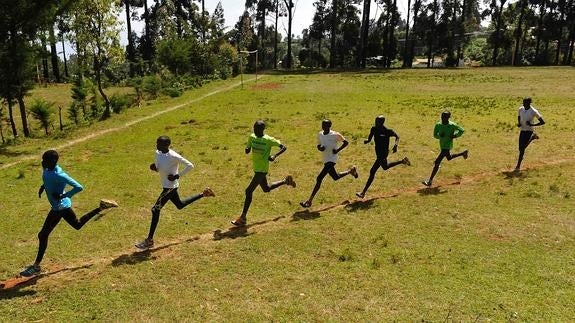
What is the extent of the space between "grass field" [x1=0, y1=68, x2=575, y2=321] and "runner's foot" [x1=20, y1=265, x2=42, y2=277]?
0.21 meters

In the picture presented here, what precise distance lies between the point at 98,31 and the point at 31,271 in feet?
73.6

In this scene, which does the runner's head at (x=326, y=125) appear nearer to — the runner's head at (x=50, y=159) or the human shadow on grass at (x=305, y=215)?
the human shadow on grass at (x=305, y=215)

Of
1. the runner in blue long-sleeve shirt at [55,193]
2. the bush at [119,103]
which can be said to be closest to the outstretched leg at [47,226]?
the runner in blue long-sleeve shirt at [55,193]

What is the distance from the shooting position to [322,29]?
73.3m

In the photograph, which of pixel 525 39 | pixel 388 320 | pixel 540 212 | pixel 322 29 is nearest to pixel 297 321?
pixel 388 320

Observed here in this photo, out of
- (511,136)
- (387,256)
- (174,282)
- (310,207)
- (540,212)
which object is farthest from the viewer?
(511,136)

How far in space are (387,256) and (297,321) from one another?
2775 mm

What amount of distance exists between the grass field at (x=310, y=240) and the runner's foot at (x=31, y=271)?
21cm

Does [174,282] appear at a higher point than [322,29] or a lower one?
lower

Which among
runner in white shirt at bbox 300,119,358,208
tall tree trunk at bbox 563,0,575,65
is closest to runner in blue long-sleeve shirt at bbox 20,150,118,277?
runner in white shirt at bbox 300,119,358,208

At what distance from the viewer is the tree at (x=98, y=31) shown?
27.0 m

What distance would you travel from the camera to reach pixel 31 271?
8.54 meters

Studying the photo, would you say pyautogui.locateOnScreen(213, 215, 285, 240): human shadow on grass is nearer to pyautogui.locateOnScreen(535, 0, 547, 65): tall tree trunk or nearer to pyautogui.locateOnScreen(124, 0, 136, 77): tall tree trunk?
pyautogui.locateOnScreen(124, 0, 136, 77): tall tree trunk

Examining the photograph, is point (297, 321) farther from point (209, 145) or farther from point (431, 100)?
point (431, 100)
